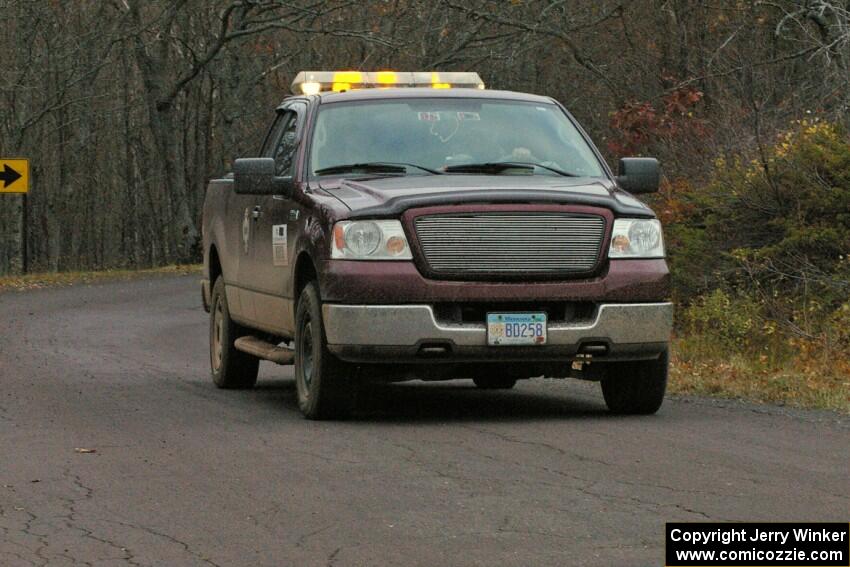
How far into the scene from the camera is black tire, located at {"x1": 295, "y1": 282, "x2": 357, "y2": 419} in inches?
400

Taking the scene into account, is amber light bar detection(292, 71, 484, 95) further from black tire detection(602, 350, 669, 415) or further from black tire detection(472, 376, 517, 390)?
black tire detection(602, 350, 669, 415)

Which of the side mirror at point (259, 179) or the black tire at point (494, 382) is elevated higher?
the side mirror at point (259, 179)

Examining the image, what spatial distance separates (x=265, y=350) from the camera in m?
11.9

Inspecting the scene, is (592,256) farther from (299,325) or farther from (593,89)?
(593,89)

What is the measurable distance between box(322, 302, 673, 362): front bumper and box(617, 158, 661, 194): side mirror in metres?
1.21

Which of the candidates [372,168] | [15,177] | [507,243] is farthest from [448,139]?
[15,177]

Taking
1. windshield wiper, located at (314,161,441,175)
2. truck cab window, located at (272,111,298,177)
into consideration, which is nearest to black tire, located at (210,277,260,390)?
truck cab window, located at (272,111,298,177)

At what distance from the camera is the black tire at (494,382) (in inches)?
462

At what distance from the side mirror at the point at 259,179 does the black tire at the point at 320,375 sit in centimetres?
88

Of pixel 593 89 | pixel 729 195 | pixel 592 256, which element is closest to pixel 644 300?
pixel 592 256

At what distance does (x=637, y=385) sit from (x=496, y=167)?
1644 mm

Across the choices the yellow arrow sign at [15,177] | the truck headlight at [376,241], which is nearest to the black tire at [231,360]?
the truck headlight at [376,241]

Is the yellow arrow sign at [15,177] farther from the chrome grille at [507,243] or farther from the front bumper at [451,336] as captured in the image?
the chrome grille at [507,243]

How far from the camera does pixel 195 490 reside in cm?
769
